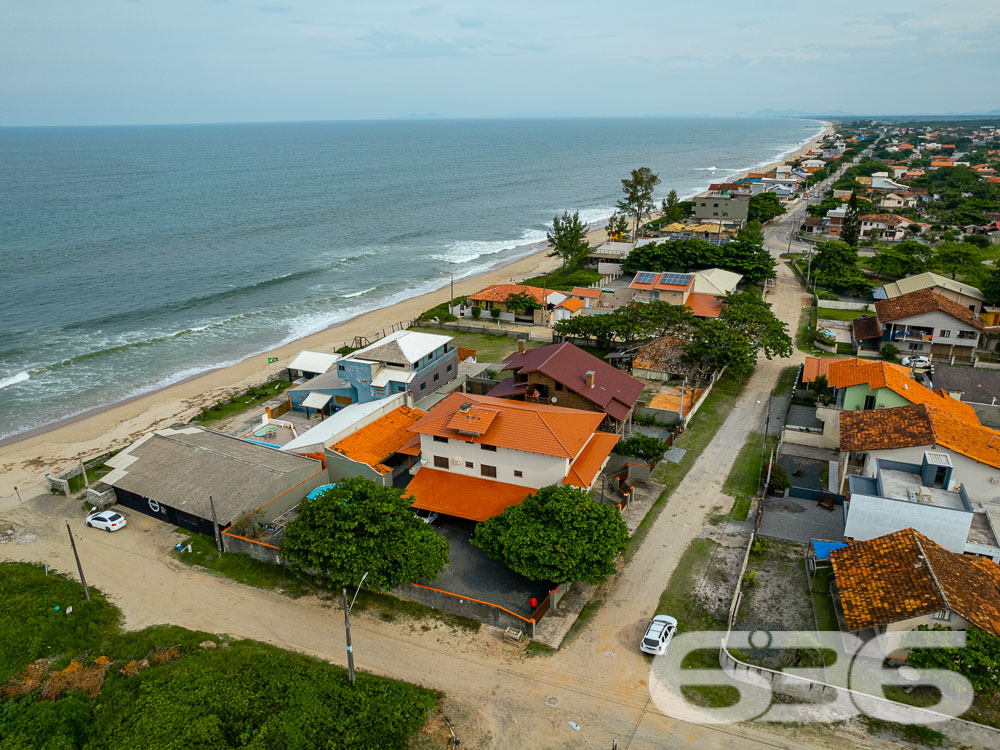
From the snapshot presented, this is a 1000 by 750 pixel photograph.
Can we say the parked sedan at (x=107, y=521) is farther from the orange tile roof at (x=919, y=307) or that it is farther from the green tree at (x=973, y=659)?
the orange tile roof at (x=919, y=307)

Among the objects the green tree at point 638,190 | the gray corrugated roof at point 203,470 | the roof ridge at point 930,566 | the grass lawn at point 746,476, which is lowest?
the grass lawn at point 746,476

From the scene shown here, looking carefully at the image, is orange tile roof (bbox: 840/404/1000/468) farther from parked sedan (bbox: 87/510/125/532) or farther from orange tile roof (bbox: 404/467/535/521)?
parked sedan (bbox: 87/510/125/532)

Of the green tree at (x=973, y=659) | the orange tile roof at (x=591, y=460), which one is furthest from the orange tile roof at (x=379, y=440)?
the green tree at (x=973, y=659)

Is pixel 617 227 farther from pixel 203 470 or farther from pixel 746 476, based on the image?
pixel 203 470

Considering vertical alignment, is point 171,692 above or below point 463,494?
below

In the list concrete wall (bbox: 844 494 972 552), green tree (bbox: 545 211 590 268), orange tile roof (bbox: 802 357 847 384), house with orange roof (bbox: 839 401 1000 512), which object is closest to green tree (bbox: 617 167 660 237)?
green tree (bbox: 545 211 590 268)

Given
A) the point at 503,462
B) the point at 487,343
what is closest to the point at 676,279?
the point at 487,343

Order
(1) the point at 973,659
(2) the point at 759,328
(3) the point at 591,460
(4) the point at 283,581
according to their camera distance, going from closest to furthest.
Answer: (1) the point at 973,659
(4) the point at 283,581
(3) the point at 591,460
(2) the point at 759,328
